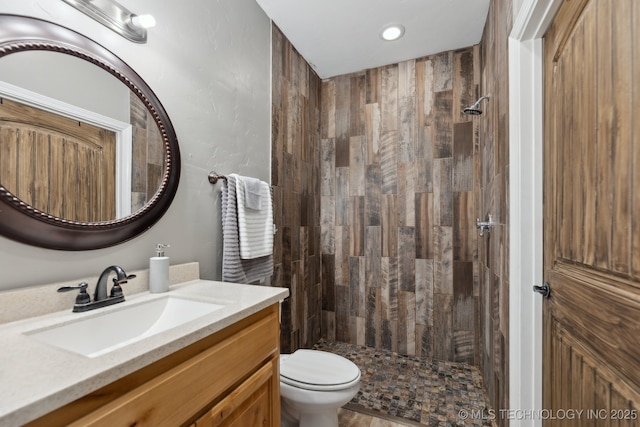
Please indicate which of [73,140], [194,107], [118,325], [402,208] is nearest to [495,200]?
[402,208]

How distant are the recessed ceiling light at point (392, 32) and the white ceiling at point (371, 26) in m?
0.04

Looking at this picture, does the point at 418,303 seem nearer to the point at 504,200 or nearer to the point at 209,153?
the point at 504,200

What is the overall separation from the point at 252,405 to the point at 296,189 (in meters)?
1.56

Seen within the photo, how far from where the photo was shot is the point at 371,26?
200 cm

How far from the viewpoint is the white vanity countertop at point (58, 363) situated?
1.41 feet

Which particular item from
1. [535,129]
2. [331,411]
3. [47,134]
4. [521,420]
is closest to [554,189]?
[535,129]

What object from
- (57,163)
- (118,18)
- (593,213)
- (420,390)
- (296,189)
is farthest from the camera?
(296,189)

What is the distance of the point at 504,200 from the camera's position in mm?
1412

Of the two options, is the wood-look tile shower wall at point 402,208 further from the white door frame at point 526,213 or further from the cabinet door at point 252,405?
the cabinet door at point 252,405

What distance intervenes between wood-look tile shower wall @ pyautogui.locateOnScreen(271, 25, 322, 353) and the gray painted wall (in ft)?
0.47

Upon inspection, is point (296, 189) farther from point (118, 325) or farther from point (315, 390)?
point (118, 325)

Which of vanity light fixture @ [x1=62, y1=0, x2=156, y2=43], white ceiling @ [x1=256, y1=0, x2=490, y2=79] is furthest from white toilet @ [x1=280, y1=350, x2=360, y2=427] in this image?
white ceiling @ [x1=256, y1=0, x2=490, y2=79]

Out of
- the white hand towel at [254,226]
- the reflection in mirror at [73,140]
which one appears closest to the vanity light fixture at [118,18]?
the reflection in mirror at [73,140]

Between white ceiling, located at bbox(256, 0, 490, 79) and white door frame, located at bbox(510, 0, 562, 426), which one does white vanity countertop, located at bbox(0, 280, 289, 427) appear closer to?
white door frame, located at bbox(510, 0, 562, 426)
